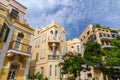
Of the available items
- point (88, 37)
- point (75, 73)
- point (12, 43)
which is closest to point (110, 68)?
point (75, 73)

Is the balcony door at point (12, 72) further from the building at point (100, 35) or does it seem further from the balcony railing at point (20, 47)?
the building at point (100, 35)

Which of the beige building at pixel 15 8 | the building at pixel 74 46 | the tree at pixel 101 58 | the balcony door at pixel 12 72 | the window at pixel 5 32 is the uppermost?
the beige building at pixel 15 8

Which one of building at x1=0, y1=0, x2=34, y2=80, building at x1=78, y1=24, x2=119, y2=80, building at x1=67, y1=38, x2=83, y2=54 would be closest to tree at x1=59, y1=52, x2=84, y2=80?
building at x1=0, y1=0, x2=34, y2=80

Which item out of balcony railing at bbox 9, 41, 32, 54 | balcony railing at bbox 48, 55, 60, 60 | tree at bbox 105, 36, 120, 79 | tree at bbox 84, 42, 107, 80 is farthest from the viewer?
balcony railing at bbox 48, 55, 60, 60

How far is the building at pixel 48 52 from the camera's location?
2321 cm

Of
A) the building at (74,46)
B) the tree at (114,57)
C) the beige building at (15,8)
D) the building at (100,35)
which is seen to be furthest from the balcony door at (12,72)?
the building at (100,35)

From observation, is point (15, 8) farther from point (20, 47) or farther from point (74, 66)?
point (74, 66)

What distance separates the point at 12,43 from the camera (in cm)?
Answer: 1393

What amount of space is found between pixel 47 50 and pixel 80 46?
11.8 metres

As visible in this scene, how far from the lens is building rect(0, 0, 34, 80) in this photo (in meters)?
13.1

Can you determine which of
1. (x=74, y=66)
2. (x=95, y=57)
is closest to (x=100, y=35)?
(x=95, y=57)

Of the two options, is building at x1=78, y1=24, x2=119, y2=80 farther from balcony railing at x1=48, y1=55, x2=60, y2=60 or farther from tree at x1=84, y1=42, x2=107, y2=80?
tree at x1=84, y1=42, x2=107, y2=80

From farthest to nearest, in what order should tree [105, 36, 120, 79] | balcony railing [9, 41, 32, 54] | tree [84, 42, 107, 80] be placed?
1. tree [84, 42, 107, 80]
2. tree [105, 36, 120, 79]
3. balcony railing [9, 41, 32, 54]

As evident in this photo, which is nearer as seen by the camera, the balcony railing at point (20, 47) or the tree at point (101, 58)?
the balcony railing at point (20, 47)
